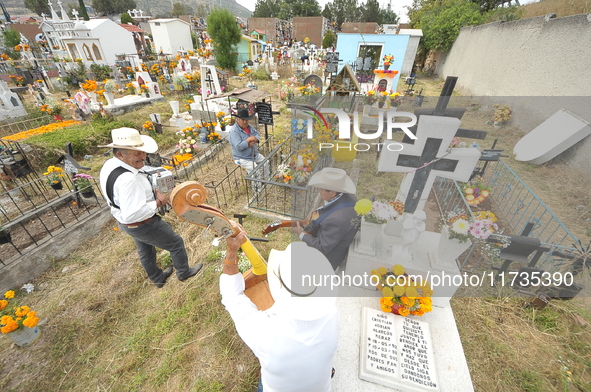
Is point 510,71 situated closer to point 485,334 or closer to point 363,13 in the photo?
point 485,334

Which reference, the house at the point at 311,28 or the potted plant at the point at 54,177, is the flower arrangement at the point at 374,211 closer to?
the potted plant at the point at 54,177

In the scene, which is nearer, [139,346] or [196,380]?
[196,380]

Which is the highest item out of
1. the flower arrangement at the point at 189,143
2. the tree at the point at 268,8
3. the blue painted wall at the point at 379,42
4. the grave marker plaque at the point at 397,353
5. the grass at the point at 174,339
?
the tree at the point at 268,8

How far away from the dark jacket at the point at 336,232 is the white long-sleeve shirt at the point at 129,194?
1.98m

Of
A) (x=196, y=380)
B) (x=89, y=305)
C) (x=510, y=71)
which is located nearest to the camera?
(x=196, y=380)

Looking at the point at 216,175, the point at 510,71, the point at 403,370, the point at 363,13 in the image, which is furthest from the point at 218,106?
the point at 363,13

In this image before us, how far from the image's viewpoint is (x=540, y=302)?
10.4ft

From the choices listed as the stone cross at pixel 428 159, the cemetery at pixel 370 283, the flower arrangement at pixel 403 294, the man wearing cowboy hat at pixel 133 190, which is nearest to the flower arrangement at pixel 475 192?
the cemetery at pixel 370 283

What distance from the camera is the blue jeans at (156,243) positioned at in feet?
9.95

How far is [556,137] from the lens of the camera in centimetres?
596

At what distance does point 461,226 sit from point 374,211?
966 millimetres

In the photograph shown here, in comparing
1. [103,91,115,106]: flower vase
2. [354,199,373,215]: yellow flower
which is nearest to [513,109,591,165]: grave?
[354,199,373,215]: yellow flower

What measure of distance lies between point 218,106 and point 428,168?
9.72 metres

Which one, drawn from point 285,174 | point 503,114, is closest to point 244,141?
point 285,174
